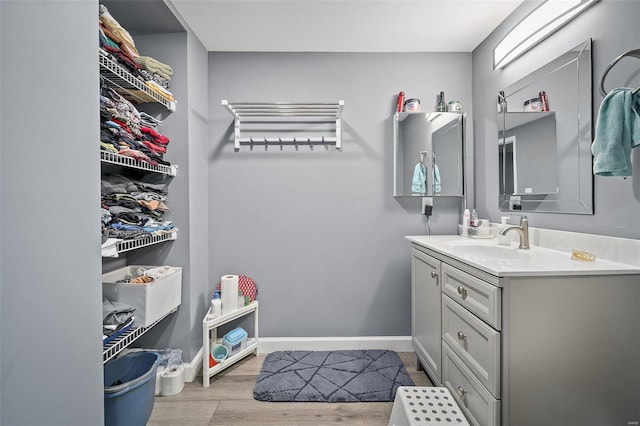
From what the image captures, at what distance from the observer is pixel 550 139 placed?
5.00 feet

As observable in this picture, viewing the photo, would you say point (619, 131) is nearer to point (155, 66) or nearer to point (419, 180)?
point (419, 180)

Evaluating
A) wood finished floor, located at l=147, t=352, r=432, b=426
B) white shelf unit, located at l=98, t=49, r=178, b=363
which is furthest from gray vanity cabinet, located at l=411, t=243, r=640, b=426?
white shelf unit, located at l=98, t=49, r=178, b=363

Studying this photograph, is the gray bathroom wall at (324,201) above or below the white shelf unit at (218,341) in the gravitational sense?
above

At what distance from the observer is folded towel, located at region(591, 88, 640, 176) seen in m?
1.06

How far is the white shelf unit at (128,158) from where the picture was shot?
4.14 ft

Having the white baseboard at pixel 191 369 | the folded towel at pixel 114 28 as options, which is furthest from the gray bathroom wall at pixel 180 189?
the folded towel at pixel 114 28

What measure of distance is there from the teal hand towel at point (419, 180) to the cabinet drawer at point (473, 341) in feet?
2.96

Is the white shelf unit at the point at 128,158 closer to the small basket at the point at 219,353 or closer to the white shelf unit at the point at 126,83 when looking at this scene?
the white shelf unit at the point at 126,83

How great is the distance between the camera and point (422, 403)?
135 cm

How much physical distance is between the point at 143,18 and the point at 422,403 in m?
2.55

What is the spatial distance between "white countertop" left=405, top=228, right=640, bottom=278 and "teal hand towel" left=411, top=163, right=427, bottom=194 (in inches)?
23.9

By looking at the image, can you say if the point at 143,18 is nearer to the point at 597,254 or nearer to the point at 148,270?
the point at 148,270

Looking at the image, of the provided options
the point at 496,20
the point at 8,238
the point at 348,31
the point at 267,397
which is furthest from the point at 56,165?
the point at 496,20

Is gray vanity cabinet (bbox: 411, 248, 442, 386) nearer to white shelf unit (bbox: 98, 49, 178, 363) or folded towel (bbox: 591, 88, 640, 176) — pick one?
folded towel (bbox: 591, 88, 640, 176)
